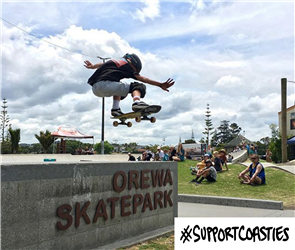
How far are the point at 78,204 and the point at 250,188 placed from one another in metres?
9.07

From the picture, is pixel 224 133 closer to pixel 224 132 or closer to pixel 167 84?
pixel 224 132

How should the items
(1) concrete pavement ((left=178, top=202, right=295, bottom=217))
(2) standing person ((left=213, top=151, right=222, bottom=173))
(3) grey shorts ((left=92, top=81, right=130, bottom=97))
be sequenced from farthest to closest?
(2) standing person ((left=213, top=151, right=222, bottom=173)) < (3) grey shorts ((left=92, top=81, right=130, bottom=97)) < (1) concrete pavement ((left=178, top=202, right=295, bottom=217))

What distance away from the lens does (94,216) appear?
5980 millimetres

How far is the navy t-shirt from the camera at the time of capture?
37.1 ft

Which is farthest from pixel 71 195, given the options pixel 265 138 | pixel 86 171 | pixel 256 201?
pixel 265 138

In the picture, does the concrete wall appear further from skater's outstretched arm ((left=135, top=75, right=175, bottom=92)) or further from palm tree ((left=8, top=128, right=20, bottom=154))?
palm tree ((left=8, top=128, right=20, bottom=154))

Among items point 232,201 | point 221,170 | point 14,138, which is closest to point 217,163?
point 221,170

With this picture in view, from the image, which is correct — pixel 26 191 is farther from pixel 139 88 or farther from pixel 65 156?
pixel 65 156

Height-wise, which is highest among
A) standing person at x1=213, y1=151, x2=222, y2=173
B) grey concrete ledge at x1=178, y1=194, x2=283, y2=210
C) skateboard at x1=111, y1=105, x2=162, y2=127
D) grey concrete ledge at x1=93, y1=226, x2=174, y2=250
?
skateboard at x1=111, y1=105, x2=162, y2=127

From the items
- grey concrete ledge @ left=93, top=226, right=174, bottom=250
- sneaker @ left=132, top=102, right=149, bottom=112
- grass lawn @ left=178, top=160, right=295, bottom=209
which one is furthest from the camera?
grass lawn @ left=178, top=160, right=295, bottom=209

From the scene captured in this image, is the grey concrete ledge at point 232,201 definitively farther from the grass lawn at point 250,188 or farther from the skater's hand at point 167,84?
the skater's hand at point 167,84

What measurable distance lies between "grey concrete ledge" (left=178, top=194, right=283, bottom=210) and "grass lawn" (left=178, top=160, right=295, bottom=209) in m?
0.49

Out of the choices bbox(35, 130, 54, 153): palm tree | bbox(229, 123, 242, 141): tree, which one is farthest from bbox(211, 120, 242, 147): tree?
bbox(35, 130, 54, 153): palm tree

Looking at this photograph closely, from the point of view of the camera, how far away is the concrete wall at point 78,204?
4.72 meters
